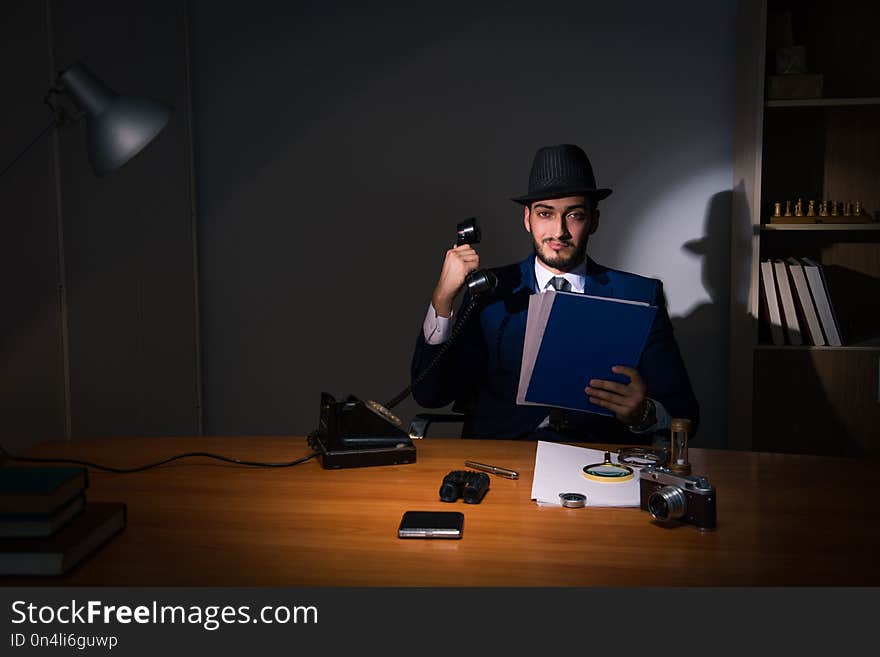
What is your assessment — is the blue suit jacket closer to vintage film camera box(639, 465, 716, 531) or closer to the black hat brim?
the black hat brim

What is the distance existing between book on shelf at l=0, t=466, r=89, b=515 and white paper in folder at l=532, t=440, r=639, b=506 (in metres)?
0.74

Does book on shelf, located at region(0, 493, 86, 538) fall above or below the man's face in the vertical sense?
below

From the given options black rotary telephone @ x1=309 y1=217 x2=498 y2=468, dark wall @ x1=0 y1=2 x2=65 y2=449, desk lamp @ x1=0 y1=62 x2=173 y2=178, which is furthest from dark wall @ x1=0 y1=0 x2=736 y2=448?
black rotary telephone @ x1=309 y1=217 x2=498 y2=468

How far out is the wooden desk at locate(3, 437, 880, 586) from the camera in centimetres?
104

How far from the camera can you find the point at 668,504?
1.20 m

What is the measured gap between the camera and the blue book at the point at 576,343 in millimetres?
1682

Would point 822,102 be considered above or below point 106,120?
above

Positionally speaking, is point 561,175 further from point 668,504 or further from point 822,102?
point 668,504

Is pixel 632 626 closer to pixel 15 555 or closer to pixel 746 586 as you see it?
pixel 746 586

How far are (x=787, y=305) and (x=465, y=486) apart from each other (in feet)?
5.87

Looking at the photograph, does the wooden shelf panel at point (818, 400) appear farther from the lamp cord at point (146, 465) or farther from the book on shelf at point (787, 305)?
the lamp cord at point (146, 465)

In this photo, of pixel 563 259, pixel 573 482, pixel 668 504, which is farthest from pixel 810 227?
pixel 668 504

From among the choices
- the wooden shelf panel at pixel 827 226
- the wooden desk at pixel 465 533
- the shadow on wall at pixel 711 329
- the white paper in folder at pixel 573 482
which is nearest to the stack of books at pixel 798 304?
the wooden shelf panel at pixel 827 226

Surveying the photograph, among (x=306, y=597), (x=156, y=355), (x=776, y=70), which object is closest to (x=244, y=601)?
(x=306, y=597)
